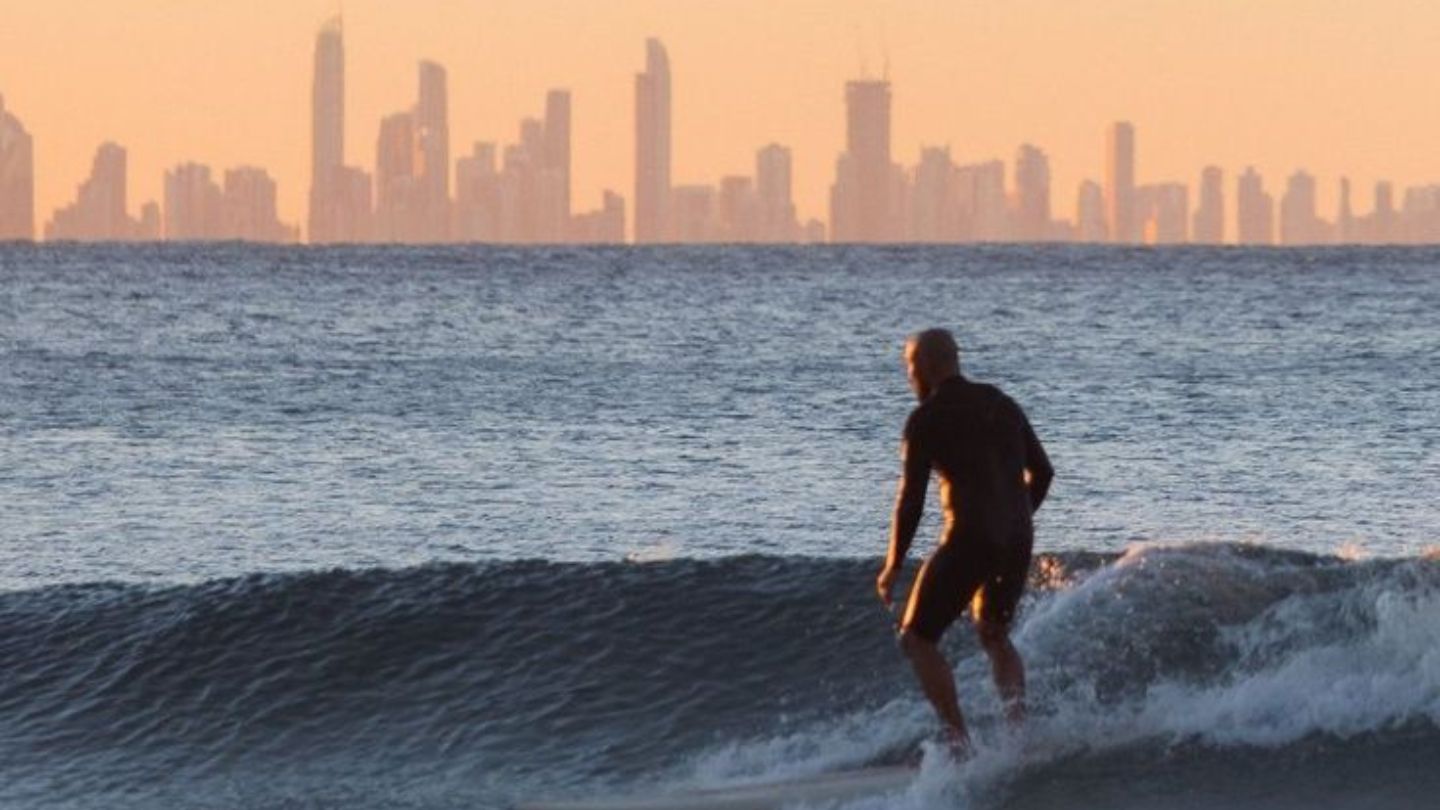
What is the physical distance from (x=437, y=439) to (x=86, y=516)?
960cm

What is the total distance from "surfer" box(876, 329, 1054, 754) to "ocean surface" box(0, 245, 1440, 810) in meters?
0.59

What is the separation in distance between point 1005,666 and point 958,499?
2.63 ft

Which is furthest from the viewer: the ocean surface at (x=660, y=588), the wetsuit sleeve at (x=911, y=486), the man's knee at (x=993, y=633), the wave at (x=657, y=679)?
the ocean surface at (x=660, y=588)

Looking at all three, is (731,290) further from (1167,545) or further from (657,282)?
(1167,545)

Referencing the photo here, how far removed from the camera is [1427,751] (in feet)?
37.6

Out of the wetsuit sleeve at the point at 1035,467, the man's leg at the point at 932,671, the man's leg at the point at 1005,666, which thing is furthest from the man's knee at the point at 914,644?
the wetsuit sleeve at the point at 1035,467

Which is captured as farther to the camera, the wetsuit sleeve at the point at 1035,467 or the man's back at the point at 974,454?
the wetsuit sleeve at the point at 1035,467

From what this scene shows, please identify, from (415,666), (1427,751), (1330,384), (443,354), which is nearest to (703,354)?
(443,354)

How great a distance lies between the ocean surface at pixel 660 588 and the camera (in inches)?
474

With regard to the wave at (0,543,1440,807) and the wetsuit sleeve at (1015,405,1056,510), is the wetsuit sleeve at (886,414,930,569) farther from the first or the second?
the wave at (0,543,1440,807)

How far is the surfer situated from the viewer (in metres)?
10.8

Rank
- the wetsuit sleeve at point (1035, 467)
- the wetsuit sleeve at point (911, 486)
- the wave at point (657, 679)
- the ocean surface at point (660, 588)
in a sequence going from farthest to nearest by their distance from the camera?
the ocean surface at point (660, 588), the wave at point (657, 679), the wetsuit sleeve at point (1035, 467), the wetsuit sleeve at point (911, 486)

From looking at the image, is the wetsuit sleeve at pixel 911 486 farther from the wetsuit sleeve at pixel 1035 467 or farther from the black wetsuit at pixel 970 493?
the wetsuit sleeve at pixel 1035 467

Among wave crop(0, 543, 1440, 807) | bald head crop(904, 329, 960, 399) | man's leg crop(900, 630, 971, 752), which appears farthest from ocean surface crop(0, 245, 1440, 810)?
bald head crop(904, 329, 960, 399)
